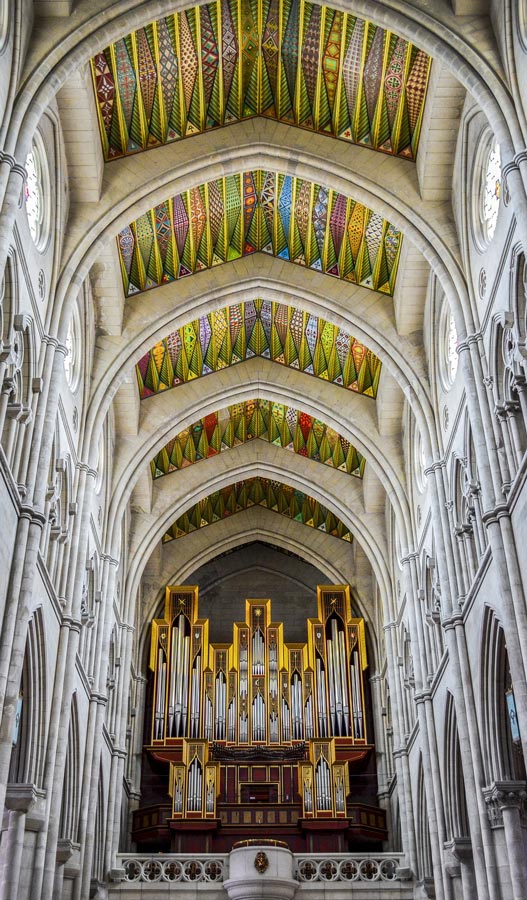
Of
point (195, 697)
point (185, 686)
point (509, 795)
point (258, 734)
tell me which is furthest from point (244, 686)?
point (509, 795)

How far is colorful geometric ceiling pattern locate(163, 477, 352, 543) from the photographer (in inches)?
1294

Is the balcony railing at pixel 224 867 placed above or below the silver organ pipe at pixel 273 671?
below

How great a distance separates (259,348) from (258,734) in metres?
11.2

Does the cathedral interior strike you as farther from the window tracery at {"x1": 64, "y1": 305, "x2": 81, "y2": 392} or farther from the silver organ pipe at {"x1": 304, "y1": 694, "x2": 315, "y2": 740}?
the silver organ pipe at {"x1": 304, "y1": 694, "x2": 315, "y2": 740}

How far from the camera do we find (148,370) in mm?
26281

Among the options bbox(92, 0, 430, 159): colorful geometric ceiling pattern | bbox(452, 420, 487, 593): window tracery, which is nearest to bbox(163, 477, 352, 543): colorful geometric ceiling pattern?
bbox(452, 420, 487, 593): window tracery

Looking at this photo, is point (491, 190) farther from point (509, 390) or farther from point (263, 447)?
point (263, 447)

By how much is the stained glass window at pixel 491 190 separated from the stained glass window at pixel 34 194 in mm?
7680

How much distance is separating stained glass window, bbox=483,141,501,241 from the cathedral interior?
5.1 inches

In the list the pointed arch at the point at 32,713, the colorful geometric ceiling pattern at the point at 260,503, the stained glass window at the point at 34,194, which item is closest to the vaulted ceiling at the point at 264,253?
the colorful geometric ceiling pattern at the point at 260,503

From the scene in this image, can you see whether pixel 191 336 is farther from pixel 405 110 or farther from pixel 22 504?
pixel 22 504

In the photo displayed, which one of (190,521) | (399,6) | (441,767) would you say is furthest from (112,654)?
(399,6)

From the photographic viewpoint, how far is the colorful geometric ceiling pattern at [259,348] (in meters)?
26.0

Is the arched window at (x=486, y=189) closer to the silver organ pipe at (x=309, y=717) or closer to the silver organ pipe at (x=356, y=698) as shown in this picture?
the silver organ pipe at (x=356, y=698)
